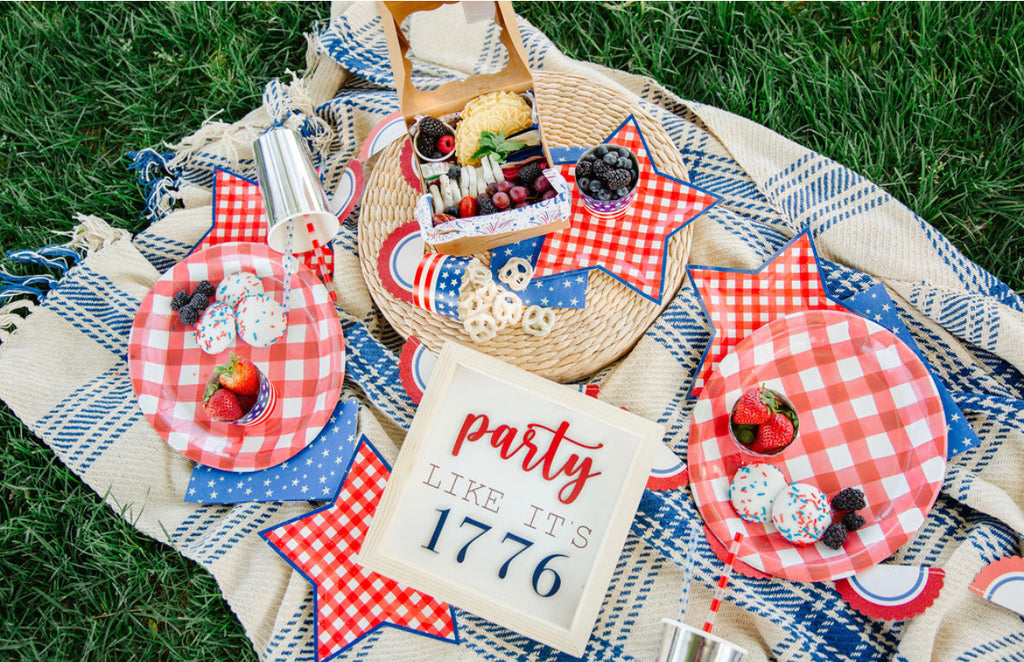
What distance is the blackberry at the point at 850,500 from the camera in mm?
1483

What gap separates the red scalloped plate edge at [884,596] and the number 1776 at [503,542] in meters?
0.67

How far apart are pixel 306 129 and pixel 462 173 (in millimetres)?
642

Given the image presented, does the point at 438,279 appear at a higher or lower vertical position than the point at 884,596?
higher

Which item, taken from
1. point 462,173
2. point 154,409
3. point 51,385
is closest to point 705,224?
point 462,173

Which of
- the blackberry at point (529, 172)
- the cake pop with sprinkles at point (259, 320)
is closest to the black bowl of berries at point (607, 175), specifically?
A: the blackberry at point (529, 172)

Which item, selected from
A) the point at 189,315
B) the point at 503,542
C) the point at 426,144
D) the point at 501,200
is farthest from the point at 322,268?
the point at 503,542

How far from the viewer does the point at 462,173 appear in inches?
61.1

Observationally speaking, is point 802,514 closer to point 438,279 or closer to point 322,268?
point 438,279

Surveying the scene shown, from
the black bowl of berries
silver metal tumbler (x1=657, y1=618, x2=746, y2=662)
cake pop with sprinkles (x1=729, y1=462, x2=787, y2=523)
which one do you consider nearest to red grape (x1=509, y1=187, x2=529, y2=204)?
the black bowl of berries

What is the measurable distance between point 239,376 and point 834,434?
1336mm

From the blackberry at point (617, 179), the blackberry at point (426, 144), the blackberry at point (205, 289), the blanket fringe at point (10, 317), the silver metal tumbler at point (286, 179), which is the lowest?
the blanket fringe at point (10, 317)

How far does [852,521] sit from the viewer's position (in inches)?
58.3

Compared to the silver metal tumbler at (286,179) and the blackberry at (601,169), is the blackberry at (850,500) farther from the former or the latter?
the silver metal tumbler at (286,179)

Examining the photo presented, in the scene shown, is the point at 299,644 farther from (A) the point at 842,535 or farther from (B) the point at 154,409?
(A) the point at 842,535
